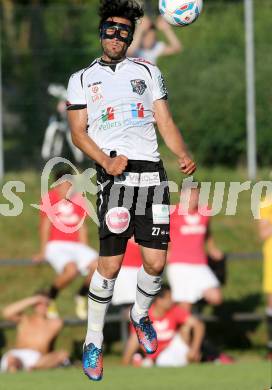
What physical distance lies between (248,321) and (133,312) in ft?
20.6

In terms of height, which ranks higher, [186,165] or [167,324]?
[186,165]

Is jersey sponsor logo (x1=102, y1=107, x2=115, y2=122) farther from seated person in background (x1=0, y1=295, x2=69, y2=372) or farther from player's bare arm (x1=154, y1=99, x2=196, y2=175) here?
seated person in background (x1=0, y1=295, x2=69, y2=372)

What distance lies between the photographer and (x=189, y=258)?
13.1m

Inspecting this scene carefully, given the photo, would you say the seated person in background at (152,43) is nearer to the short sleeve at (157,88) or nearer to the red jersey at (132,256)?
the red jersey at (132,256)

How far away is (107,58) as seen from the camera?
823 cm

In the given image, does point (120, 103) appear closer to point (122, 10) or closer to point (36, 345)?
point (122, 10)

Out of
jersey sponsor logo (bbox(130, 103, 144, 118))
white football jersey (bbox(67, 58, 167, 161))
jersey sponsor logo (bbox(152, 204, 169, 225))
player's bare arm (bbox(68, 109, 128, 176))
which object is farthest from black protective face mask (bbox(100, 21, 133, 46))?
jersey sponsor logo (bbox(152, 204, 169, 225))

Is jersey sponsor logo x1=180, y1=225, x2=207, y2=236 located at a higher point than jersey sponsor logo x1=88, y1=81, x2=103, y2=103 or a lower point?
lower

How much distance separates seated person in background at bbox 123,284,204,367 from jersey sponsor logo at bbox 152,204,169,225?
4349 mm

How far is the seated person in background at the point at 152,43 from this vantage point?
15.1 meters

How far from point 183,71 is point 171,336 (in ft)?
15.5

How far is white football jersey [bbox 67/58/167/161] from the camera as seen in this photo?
8.14m

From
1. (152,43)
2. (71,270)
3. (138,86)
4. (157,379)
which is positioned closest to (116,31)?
(138,86)

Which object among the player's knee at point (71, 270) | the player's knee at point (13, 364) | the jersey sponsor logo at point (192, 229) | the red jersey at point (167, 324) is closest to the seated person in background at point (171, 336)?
the red jersey at point (167, 324)
